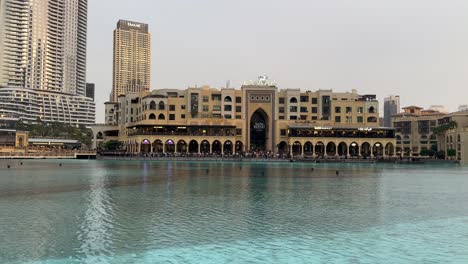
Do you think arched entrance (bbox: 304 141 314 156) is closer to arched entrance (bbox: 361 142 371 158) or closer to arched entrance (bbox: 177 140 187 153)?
arched entrance (bbox: 361 142 371 158)

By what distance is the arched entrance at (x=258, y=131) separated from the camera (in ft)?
596

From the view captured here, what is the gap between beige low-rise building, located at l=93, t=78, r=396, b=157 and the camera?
6747 inches

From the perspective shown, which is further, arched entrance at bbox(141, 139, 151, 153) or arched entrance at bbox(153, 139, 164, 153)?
arched entrance at bbox(153, 139, 164, 153)

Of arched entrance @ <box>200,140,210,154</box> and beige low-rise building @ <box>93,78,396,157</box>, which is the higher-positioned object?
beige low-rise building @ <box>93,78,396,157</box>

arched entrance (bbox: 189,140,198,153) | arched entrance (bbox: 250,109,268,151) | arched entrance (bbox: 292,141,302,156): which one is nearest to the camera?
arched entrance (bbox: 189,140,198,153)

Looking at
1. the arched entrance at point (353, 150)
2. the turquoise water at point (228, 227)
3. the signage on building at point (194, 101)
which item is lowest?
the turquoise water at point (228, 227)

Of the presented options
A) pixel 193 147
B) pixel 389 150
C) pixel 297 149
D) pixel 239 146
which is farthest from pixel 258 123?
pixel 389 150

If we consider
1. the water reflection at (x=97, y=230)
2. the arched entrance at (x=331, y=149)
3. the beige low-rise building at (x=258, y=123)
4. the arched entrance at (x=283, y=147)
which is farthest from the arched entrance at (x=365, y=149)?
the water reflection at (x=97, y=230)

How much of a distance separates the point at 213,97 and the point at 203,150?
20386 millimetres

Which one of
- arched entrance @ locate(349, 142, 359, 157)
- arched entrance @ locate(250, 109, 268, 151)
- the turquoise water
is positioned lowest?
the turquoise water

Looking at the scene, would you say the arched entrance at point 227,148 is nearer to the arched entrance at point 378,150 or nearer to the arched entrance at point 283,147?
the arched entrance at point 283,147

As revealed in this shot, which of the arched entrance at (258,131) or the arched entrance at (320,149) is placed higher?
the arched entrance at (258,131)

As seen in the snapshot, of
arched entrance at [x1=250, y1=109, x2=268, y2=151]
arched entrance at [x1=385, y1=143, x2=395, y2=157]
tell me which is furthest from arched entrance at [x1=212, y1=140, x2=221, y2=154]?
arched entrance at [x1=385, y1=143, x2=395, y2=157]

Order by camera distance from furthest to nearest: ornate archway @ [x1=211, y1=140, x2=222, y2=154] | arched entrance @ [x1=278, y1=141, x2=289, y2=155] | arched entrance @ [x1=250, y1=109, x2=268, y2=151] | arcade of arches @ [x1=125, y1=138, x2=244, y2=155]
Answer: arched entrance @ [x1=250, y1=109, x2=268, y2=151] < arched entrance @ [x1=278, y1=141, x2=289, y2=155] < ornate archway @ [x1=211, y1=140, x2=222, y2=154] < arcade of arches @ [x1=125, y1=138, x2=244, y2=155]
